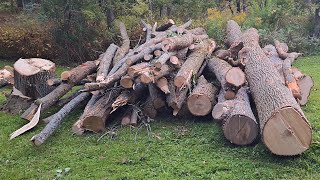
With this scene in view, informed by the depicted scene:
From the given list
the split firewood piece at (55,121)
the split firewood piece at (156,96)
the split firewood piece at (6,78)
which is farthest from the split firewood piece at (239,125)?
the split firewood piece at (6,78)

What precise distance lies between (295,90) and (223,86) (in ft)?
4.14

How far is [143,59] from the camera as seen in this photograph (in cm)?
805

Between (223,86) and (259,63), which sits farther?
(259,63)

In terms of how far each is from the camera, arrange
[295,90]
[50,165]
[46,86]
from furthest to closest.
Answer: [46,86] → [295,90] → [50,165]

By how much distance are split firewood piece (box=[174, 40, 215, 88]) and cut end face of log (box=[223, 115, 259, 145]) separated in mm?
1488

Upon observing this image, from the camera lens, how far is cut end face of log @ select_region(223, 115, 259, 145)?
5919 millimetres

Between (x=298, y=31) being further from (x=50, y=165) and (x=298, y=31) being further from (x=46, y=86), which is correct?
(x=50, y=165)

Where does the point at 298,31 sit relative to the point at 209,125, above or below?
below

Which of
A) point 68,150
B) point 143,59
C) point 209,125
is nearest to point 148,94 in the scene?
point 143,59

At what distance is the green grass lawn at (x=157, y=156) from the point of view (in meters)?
5.41

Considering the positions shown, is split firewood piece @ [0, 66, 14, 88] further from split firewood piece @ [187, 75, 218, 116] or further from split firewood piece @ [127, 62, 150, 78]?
split firewood piece @ [187, 75, 218, 116]

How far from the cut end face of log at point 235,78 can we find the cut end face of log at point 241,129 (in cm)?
103

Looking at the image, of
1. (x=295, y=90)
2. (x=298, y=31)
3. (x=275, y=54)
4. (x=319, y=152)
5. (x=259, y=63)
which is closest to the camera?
(x=319, y=152)

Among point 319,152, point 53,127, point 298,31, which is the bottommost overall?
point 298,31
